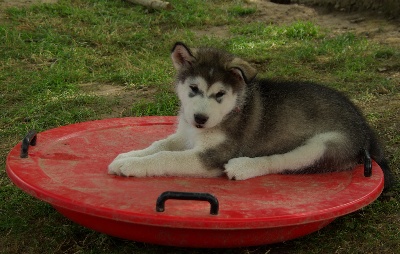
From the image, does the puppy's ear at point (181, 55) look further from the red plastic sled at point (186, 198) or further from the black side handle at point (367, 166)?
the black side handle at point (367, 166)

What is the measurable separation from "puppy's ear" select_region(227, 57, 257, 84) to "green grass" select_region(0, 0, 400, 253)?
3.59ft

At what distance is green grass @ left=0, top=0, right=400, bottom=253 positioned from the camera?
4035 mm

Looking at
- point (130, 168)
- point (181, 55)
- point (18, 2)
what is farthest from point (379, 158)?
point (18, 2)

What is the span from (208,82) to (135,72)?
3.83 meters

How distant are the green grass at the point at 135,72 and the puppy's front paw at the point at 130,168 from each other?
0.44 m

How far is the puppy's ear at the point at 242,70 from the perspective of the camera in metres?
3.96

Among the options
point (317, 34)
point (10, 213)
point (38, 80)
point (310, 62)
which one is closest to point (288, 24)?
point (317, 34)

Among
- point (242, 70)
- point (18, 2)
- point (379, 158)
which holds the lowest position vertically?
point (18, 2)

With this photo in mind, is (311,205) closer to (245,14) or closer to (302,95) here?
(302,95)

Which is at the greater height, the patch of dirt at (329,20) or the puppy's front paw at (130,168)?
the puppy's front paw at (130,168)

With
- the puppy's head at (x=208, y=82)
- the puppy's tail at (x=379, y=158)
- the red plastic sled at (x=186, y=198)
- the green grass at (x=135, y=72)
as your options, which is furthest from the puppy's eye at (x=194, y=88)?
the puppy's tail at (x=379, y=158)

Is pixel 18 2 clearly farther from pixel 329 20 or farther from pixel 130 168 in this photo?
pixel 130 168

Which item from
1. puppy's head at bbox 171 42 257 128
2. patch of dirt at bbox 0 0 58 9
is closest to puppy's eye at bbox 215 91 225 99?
puppy's head at bbox 171 42 257 128

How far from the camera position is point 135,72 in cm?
764
